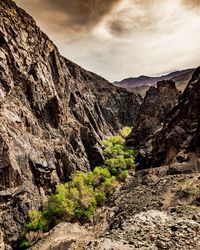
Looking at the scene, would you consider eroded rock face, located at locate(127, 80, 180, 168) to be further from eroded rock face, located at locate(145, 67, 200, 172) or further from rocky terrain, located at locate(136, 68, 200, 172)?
eroded rock face, located at locate(145, 67, 200, 172)

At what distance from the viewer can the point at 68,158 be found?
6688cm

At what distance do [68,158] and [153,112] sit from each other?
188 ft

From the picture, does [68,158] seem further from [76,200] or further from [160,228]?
[160,228]

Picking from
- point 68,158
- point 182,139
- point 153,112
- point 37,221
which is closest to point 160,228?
point 37,221

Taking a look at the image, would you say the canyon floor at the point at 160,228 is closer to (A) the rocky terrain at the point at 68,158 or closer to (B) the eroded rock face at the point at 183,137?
(A) the rocky terrain at the point at 68,158

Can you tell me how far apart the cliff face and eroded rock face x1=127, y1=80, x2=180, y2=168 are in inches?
1057

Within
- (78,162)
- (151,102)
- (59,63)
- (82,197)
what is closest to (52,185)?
(82,197)

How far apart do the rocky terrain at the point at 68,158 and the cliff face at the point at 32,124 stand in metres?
0.18

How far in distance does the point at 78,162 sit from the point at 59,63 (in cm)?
4033

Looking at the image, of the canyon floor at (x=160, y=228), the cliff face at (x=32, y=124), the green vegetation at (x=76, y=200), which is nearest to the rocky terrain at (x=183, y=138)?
the green vegetation at (x=76, y=200)

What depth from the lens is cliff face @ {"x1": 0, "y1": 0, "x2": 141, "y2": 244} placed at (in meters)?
48.1

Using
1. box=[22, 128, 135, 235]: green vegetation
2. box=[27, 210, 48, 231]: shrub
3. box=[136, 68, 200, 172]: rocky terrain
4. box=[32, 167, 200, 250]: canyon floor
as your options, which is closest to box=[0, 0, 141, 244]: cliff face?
box=[27, 210, 48, 231]: shrub

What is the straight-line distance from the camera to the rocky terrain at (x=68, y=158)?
61.5 feet

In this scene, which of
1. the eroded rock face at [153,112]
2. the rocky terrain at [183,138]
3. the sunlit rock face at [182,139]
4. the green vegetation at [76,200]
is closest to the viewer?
the sunlit rock face at [182,139]
